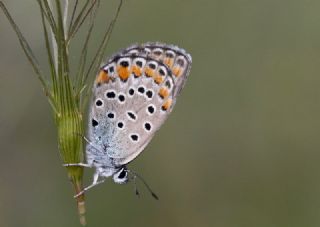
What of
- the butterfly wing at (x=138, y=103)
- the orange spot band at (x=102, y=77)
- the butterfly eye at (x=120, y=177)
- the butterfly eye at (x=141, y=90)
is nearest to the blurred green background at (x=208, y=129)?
the butterfly eye at (x=120, y=177)

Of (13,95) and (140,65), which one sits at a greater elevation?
(140,65)

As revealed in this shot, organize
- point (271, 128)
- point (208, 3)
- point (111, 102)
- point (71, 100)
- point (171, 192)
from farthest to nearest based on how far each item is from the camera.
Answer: point (208, 3) < point (271, 128) < point (171, 192) < point (111, 102) < point (71, 100)

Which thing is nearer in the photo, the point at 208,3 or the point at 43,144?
the point at 43,144

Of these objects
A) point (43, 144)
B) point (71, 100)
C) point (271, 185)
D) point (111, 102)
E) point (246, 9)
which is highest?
point (71, 100)

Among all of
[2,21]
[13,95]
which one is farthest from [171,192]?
[2,21]

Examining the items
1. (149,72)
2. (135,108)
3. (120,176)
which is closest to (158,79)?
(149,72)

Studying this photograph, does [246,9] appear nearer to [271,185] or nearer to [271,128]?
[271,128]

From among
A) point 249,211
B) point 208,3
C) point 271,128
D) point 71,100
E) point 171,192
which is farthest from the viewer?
point 208,3
